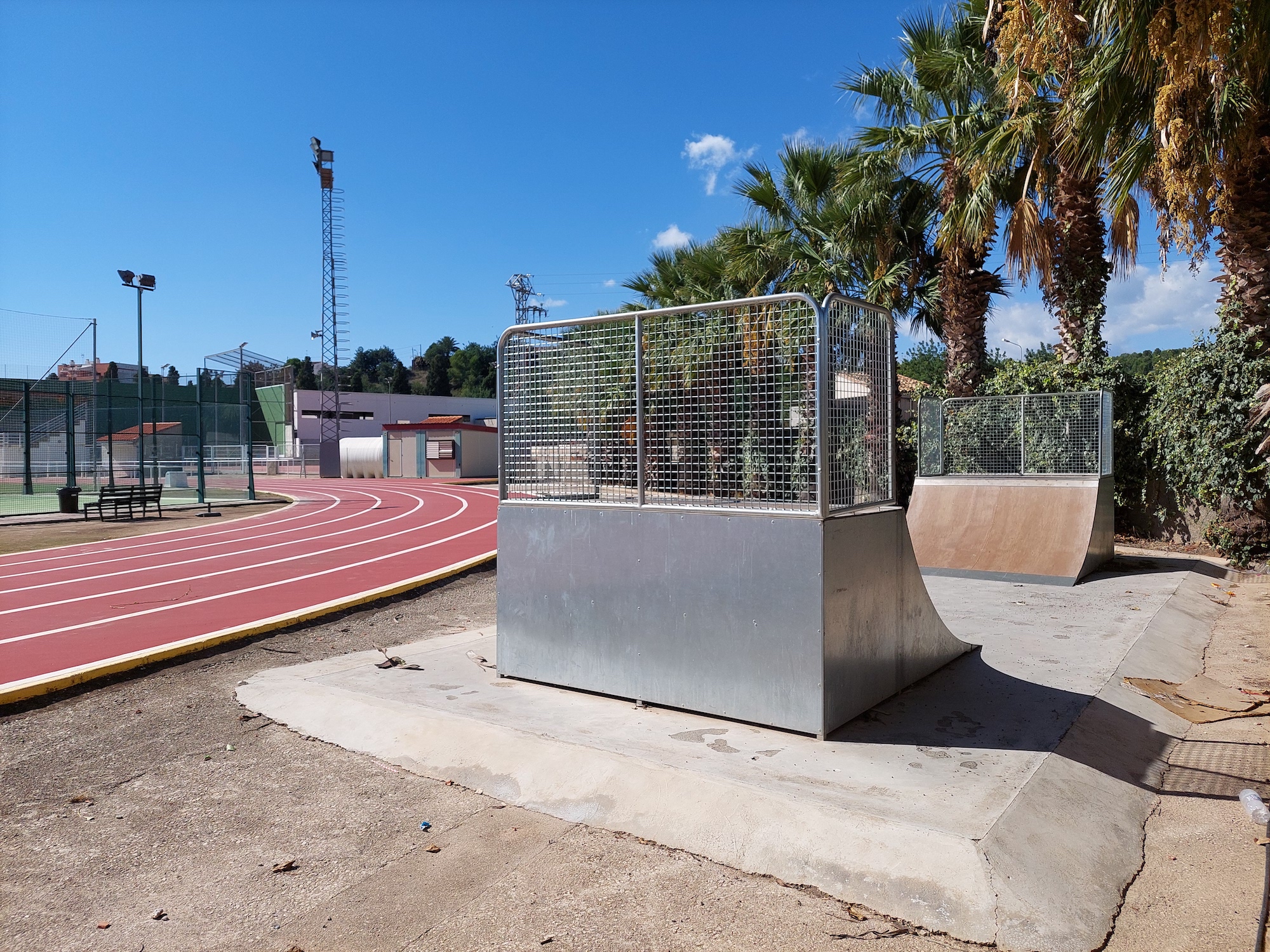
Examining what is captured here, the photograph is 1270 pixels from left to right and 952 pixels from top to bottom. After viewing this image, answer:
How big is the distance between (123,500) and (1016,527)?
19715 millimetres

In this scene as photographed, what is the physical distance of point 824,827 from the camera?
138 inches

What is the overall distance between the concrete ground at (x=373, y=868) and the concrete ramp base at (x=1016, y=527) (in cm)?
556

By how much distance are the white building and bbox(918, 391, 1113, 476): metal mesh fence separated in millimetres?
48060

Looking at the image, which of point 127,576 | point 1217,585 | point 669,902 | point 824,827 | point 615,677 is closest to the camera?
point 669,902

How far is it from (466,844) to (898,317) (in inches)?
649

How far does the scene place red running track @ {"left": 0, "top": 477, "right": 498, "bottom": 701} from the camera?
24.2ft

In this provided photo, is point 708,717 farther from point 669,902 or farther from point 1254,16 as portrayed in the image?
point 1254,16

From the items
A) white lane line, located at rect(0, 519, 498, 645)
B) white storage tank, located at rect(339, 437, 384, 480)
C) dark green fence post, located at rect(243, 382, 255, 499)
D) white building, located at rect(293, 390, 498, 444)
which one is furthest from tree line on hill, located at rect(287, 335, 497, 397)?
white lane line, located at rect(0, 519, 498, 645)

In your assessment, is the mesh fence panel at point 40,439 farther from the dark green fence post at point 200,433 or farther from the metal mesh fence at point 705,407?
the metal mesh fence at point 705,407

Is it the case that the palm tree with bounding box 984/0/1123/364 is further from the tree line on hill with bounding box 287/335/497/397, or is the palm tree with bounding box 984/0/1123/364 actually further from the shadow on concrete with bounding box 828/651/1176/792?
the tree line on hill with bounding box 287/335/497/397

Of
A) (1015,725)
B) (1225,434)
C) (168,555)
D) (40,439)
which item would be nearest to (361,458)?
(40,439)

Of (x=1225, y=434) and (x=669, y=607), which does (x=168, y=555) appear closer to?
(x=669, y=607)

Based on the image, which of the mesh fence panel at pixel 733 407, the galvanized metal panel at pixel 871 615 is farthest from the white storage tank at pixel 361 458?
the galvanized metal panel at pixel 871 615

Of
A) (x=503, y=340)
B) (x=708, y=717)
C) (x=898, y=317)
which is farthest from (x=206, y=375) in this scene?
(x=708, y=717)
